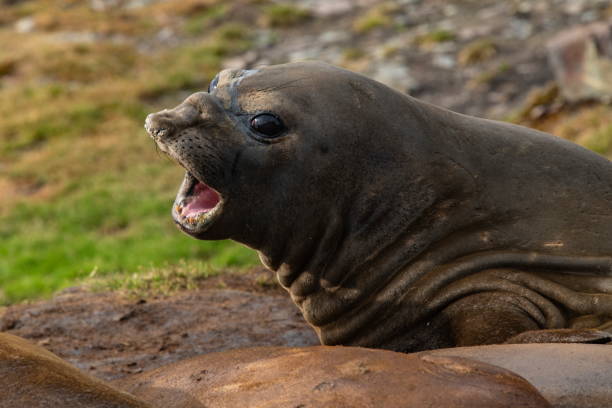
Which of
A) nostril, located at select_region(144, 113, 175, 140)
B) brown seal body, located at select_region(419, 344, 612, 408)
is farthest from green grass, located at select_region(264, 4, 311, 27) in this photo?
brown seal body, located at select_region(419, 344, 612, 408)

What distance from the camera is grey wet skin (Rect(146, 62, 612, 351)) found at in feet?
14.0

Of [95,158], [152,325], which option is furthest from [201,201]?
[95,158]

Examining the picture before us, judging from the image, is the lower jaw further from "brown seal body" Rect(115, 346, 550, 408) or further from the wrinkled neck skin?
"brown seal body" Rect(115, 346, 550, 408)

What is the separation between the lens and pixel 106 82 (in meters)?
18.8

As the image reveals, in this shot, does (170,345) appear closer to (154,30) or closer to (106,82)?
(106,82)

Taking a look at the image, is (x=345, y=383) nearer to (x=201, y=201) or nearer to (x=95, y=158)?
(x=201, y=201)

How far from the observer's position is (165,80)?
61.0ft

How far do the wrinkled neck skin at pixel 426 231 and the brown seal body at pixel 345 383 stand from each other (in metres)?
0.75

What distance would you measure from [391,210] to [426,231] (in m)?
0.19

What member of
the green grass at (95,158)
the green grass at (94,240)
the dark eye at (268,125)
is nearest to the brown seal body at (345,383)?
the dark eye at (268,125)

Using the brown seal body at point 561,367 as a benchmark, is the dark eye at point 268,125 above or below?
above

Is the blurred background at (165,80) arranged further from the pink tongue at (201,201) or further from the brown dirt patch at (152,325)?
the pink tongue at (201,201)

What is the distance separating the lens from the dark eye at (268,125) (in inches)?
168

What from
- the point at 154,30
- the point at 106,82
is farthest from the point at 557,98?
the point at 154,30
